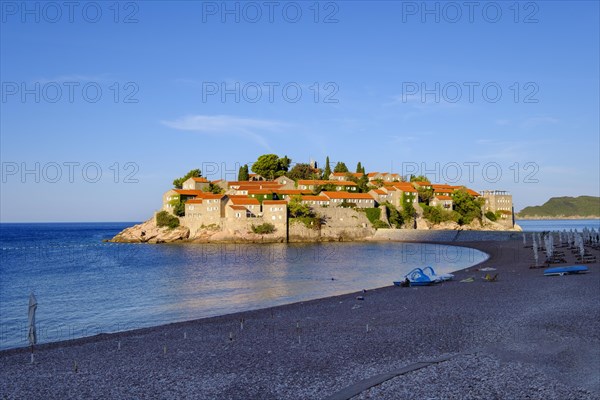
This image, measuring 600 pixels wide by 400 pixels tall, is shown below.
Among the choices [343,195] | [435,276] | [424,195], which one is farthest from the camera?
[424,195]

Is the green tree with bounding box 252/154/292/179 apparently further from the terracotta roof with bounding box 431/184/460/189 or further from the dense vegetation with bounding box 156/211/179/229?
the terracotta roof with bounding box 431/184/460/189

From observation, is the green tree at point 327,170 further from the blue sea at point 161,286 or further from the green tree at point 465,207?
the blue sea at point 161,286

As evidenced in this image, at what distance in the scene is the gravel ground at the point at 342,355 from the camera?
34.1ft

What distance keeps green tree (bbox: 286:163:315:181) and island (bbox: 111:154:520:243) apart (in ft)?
0.79

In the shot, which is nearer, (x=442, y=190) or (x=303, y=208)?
(x=303, y=208)

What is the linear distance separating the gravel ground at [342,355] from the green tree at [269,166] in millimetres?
95530

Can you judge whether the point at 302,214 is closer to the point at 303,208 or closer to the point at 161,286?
the point at 303,208

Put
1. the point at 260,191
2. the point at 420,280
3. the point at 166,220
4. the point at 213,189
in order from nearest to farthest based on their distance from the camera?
the point at 420,280, the point at 260,191, the point at 166,220, the point at 213,189

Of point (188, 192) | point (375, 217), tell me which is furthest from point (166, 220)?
point (375, 217)

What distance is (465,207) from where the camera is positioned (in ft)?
354

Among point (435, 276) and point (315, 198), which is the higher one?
point (315, 198)

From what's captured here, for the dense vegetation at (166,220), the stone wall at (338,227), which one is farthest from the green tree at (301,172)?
the dense vegetation at (166,220)

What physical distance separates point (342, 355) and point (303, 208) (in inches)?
2994

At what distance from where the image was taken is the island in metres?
87.1
